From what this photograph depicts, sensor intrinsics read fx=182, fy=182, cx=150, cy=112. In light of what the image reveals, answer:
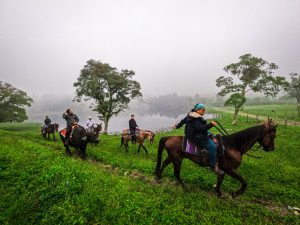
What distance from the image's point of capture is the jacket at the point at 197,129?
7273mm

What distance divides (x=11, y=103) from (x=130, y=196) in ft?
160

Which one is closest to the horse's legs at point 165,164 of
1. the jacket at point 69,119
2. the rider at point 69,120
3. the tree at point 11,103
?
the rider at point 69,120

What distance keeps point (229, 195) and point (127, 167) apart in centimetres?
594

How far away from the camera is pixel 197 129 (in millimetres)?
7328

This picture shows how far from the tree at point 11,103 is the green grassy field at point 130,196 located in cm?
3790

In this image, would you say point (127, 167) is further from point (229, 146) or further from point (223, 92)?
point (223, 92)

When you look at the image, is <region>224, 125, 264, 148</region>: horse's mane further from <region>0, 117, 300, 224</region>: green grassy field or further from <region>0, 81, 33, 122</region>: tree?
<region>0, 81, 33, 122</region>: tree

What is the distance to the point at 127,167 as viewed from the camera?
11.4 m

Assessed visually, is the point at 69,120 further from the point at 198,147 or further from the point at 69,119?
the point at 198,147

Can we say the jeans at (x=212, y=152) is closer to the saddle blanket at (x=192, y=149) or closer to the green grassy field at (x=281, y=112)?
the saddle blanket at (x=192, y=149)

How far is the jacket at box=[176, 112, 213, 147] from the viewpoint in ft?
23.9

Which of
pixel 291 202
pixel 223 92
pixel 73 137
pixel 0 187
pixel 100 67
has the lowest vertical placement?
pixel 291 202

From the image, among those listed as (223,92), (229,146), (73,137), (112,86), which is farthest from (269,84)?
(73,137)

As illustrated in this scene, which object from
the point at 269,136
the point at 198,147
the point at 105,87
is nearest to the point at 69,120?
the point at 198,147
